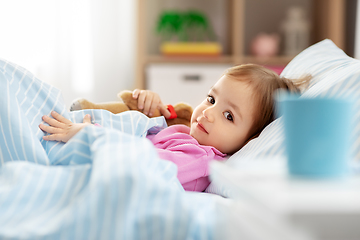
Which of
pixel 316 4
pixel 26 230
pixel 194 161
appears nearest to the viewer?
pixel 26 230

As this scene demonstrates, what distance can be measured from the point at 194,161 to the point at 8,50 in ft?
6.78

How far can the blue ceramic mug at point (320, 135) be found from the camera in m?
0.40

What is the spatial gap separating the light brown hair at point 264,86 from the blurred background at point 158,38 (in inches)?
61.1

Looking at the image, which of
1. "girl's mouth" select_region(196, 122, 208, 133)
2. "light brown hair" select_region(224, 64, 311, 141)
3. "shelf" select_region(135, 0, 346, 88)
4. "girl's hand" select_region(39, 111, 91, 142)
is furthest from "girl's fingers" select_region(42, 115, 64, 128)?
"shelf" select_region(135, 0, 346, 88)

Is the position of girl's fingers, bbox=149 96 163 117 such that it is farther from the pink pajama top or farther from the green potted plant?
the green potted plant

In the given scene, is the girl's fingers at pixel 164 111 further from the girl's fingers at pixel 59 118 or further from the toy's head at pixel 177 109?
the girl's fingers at pixel 59 118

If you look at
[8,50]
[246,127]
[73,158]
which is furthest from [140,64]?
[73,158]

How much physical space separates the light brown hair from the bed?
0.50 ft

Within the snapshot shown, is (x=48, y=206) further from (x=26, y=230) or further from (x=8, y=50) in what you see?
(x=8, y=50)

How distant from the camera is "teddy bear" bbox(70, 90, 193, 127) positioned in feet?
3.76

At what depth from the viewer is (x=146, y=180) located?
0.53 meters

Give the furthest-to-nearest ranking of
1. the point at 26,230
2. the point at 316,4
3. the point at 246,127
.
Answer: the point at 316,4 < the point at 246,127 < the point at 26,230

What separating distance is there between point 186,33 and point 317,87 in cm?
220

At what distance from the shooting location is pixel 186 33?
9.65 ft
